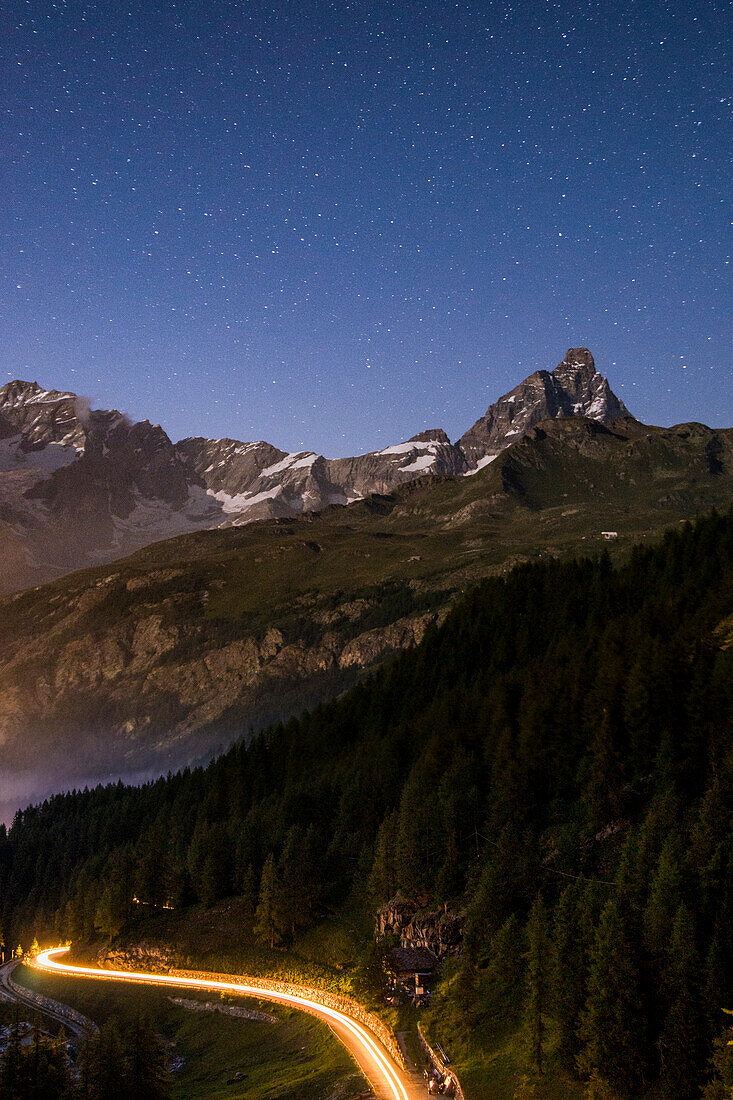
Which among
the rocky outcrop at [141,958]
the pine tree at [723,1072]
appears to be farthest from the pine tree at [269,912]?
the pine tree at [723,1072]

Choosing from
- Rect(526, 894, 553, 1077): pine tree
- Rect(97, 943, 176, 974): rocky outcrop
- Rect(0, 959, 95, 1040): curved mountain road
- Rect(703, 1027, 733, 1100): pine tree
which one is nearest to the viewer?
Rect(703, 1027, 733, 1100): pine tree

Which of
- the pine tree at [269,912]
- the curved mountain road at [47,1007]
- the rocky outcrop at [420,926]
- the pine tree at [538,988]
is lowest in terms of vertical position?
the curved mountain road at [47,1007]

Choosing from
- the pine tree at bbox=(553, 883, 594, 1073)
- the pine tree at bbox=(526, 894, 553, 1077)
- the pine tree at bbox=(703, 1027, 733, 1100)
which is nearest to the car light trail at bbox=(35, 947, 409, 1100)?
the pine tree at bbox=(526, 894, 553, 1077)

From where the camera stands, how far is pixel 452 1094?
6200cm

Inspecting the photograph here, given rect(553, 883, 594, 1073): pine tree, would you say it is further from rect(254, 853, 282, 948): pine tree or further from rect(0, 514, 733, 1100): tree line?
rect(254, 853, 282, 948): pine tree

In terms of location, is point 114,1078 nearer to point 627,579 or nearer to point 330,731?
point 330,731

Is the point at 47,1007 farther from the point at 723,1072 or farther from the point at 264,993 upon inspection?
the point at 723,1072

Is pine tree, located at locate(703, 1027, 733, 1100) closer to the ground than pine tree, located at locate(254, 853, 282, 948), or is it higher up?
higher up

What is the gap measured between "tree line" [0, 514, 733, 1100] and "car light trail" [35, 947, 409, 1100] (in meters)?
6.68

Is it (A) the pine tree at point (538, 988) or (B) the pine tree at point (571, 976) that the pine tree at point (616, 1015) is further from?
(A) the pine tree at point (538, 988)

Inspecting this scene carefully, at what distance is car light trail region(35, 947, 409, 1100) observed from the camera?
6938cm

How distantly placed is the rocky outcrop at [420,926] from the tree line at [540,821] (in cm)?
178

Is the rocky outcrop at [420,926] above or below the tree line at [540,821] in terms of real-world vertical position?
below

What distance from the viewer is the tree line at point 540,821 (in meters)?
56.7
